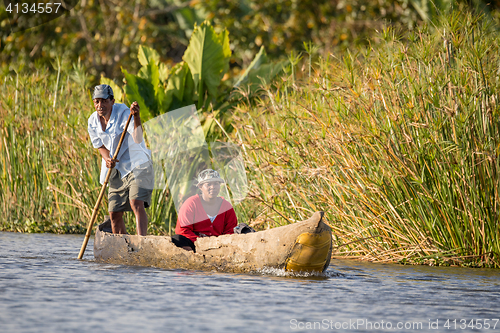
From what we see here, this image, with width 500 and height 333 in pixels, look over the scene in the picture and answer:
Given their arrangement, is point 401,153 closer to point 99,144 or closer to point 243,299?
point 243,299

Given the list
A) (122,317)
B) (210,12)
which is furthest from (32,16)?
(122,317)

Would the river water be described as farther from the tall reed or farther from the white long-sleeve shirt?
the white long-sleeve shirt

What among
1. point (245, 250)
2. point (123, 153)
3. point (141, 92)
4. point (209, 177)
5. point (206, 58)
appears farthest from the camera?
point (206, 58)

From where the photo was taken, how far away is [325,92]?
30.5 ft

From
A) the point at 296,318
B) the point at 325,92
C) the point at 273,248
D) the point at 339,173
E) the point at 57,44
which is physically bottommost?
the point at 296,318

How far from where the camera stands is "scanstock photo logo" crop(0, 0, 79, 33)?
19875 millimetres

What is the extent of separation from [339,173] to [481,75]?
2127 mm

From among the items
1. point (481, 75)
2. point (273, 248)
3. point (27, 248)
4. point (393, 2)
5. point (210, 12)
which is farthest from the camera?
point (210, 12)

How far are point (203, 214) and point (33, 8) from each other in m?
14.1

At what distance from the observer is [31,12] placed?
66.2ft

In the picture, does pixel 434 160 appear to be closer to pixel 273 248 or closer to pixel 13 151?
pixel 273 248

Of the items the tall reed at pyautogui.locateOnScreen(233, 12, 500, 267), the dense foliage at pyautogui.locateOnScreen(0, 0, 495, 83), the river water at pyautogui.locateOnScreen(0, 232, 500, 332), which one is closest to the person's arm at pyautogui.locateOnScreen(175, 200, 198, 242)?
the river water at pyautogui.locateOnScreen(0, 232, 500, 332)

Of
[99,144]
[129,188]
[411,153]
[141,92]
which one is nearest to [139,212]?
[129,188]

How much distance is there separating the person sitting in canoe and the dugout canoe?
6.6 inches
